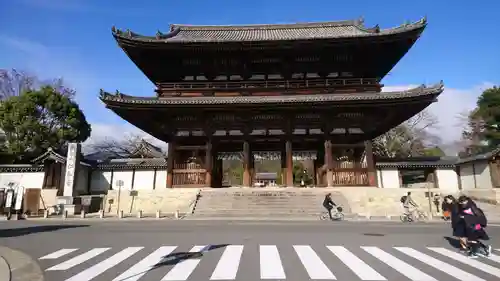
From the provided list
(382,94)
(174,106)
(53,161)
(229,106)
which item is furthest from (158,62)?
(382,94)

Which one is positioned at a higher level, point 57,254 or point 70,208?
point 70,208

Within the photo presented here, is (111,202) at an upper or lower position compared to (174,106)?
lower

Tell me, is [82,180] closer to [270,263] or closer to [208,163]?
[208,163]

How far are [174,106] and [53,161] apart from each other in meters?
14.5

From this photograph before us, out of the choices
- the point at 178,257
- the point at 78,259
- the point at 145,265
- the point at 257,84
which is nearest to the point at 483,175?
the point at 257,84

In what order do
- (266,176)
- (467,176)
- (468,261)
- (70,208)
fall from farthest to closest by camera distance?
(266,176), (467,176), (70,208), (468,261)

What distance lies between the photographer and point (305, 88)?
24.8 meters

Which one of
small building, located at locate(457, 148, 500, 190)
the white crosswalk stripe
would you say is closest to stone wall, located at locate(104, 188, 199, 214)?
the white crosswalk stripe

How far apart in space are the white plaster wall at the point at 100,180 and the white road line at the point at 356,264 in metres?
25.7

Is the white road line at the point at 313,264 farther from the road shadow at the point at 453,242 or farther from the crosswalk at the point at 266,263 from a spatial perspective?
the road shadow at the point at 453,242

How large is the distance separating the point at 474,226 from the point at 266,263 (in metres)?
5.61

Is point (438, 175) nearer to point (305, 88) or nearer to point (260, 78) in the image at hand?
point (305, 88)

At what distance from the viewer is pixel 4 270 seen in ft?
23.7

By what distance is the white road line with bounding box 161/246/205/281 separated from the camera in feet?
21.1
